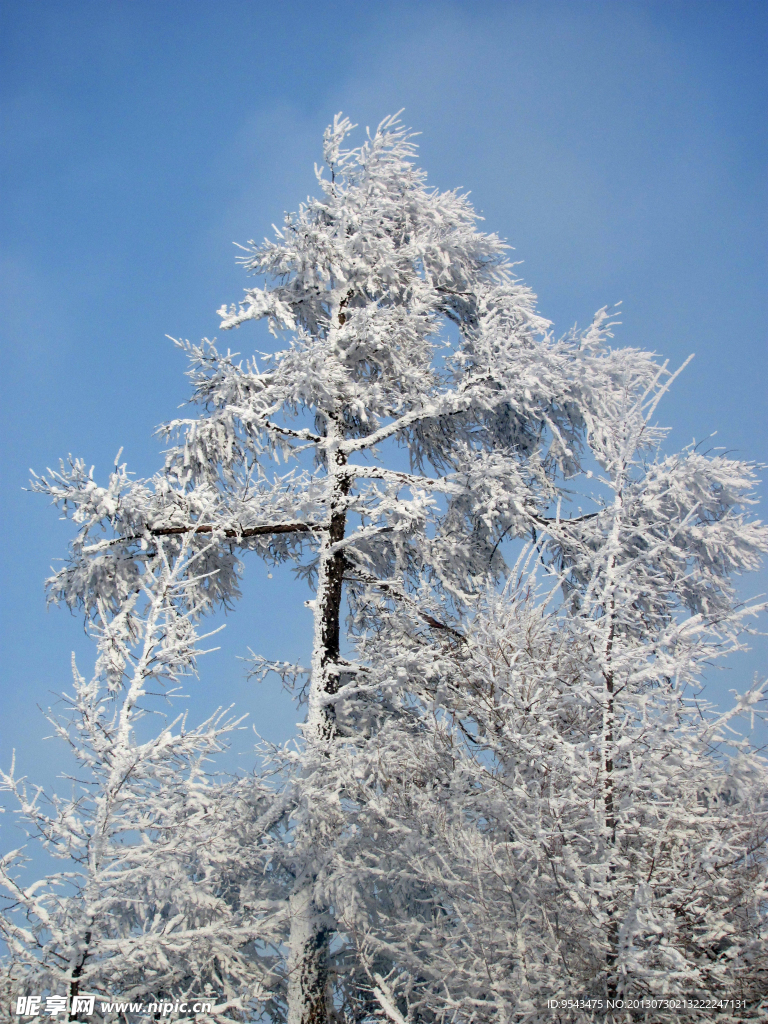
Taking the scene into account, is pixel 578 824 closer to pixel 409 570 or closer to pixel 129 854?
pixel 129 854

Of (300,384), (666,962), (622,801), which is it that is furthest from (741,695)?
(300,384)

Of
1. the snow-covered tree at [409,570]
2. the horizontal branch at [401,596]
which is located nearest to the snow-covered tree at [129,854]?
the snow-covered tree at [409,570]

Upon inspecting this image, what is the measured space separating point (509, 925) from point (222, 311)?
892 centimetres

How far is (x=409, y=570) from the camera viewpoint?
10844mm

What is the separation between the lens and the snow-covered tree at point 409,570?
5277 mm

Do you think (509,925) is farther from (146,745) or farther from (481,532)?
(481,532)

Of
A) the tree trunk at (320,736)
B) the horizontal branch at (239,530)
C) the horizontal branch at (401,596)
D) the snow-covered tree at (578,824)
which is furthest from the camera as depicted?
the horizontal branch at (239,530)

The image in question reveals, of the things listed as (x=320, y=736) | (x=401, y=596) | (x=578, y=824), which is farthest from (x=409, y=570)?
(x=578, y=824)

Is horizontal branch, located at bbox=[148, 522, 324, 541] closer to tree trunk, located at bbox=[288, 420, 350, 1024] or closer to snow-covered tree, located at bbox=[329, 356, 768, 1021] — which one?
tree trunk, located at bbox=[288, 420, 350, 1024]

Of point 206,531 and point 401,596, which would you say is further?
point 401,596

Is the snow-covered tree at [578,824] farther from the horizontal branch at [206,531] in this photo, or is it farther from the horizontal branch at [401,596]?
the horizontal branch at [206,531]

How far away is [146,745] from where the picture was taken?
5.44 m

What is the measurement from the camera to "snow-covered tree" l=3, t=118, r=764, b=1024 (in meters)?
5.28

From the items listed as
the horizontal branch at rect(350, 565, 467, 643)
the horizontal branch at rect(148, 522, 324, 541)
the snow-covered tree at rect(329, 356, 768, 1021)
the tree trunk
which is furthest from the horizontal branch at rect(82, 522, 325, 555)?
the snow-covered tree at rect(329, 356, 768, 1021)
